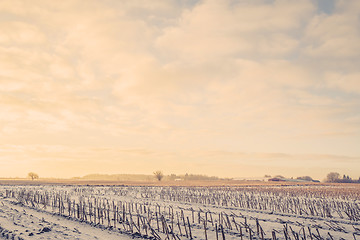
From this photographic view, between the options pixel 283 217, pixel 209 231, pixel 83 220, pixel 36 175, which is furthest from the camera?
pixel 36 175

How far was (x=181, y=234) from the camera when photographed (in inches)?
565

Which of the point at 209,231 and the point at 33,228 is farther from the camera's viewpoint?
the point at 209,231

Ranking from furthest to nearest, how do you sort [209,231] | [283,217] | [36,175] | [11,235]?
[36,175] < [283,217] < [209,231] < [11,235]

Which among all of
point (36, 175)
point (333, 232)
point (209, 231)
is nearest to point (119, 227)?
point (209, 231)

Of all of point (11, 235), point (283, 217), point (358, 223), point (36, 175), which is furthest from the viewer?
point (36, 175)

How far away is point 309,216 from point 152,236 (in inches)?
578

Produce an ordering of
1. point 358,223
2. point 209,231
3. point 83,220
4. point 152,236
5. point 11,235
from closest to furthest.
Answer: point 11,235 < point 152,236 < point 209,231 < point 83,220 < point 358,223

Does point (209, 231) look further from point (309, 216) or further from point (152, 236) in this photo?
point (309, 216)

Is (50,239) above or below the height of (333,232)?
A: above

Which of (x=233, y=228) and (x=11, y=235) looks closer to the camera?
(x=11, y=235)

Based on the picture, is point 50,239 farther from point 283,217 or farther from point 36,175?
point 36,175

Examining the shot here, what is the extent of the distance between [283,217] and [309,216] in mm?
2508

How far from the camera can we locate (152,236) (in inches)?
555

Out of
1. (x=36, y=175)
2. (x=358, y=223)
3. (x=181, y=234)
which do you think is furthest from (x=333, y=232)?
(x=36, y=175)
